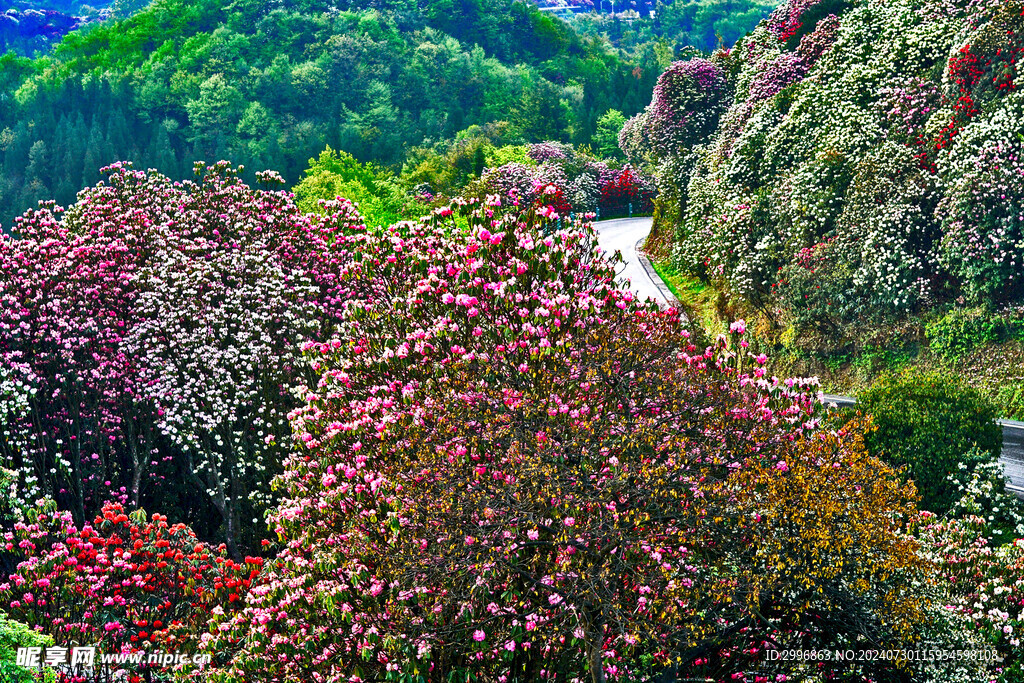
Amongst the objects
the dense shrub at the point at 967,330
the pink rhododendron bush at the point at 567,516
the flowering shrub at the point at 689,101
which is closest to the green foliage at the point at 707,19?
the flowering shrub at the point at 689,101

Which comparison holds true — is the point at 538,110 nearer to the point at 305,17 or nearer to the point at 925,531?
the point at 305,17

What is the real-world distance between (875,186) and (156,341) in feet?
73.5

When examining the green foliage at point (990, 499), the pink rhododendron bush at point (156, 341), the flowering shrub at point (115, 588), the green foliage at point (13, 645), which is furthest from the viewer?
the pink rhododendron bush at point (156, 341)

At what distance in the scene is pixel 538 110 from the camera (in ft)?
260

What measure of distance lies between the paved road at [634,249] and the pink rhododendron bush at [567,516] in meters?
18.3

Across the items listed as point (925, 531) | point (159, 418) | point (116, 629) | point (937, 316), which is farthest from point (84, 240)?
point (937, 316)

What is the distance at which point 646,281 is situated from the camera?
40.5 m

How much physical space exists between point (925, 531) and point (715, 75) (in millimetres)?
37129

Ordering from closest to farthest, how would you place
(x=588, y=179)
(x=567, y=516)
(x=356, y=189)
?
(x=567, y=516) → (x=356, y=189) → (x=588, y=179)

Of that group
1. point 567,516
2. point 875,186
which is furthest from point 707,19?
point 567,516

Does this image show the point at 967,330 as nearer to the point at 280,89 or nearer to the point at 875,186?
the point at 875,186

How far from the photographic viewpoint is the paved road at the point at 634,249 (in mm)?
38438

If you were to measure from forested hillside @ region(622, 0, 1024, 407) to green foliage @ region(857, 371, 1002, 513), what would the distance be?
8.47m

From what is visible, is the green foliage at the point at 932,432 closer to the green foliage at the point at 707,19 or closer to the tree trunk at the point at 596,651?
the tree trunk at the point at 596,651
